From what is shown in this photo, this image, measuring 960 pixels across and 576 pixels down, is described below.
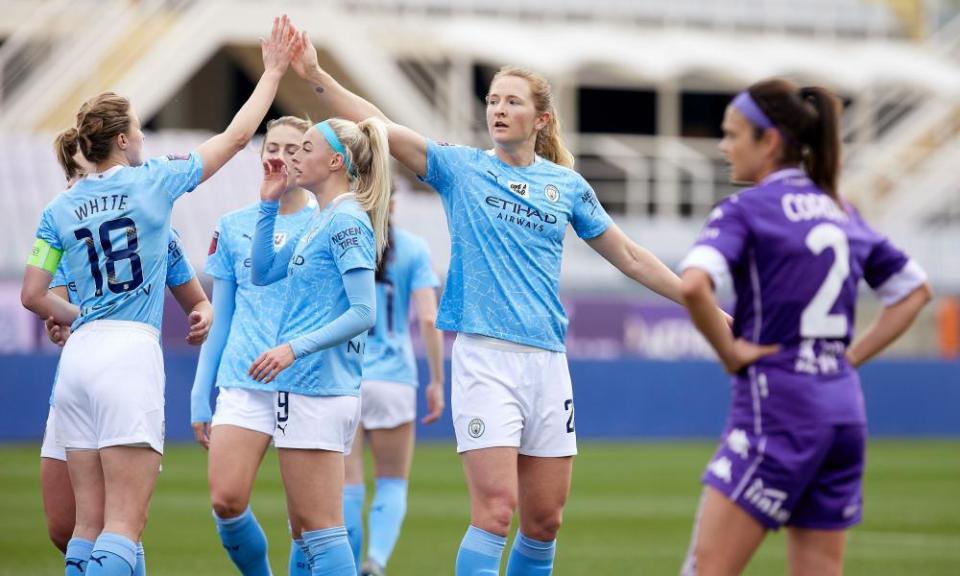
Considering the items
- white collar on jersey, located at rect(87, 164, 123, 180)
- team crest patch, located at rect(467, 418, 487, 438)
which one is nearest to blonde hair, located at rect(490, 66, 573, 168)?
team crest patch, located at rect(467, 418, 487, 438)

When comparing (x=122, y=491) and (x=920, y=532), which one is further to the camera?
(x=920, y=532)

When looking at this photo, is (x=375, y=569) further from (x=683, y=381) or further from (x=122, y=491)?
(x=683, y=381)

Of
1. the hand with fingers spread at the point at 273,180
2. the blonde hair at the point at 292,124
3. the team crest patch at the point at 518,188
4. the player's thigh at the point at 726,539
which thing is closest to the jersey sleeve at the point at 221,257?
the blonde hair at the point at 292,124

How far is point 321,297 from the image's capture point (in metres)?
6.92

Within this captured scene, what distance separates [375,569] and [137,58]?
1812cm

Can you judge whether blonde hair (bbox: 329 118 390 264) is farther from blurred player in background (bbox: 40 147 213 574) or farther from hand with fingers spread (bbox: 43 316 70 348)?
hand with fingers spread (bbox: 43 316 70 348)

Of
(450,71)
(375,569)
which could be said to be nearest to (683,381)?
(450,71)

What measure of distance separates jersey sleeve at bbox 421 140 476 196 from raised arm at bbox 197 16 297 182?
2.51 feet

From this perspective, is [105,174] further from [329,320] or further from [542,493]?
[542,493]

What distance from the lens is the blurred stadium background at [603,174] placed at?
45.6 ft

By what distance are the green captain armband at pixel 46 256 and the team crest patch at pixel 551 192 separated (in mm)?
2181

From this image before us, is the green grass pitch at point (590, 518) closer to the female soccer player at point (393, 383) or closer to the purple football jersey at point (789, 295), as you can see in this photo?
the female soccer player at point (393, 383)

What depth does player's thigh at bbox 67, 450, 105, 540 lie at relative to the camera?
6.45 m

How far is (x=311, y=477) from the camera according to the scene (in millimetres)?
6848
